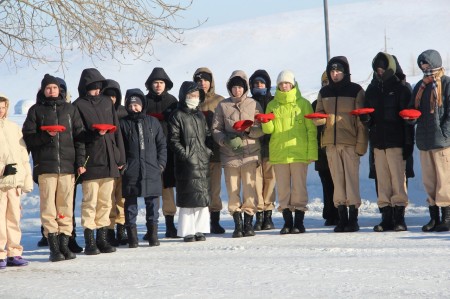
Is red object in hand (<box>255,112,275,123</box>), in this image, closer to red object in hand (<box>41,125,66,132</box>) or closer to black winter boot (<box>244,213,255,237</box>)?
black winter boot (<box>244,213,255,237</box>)

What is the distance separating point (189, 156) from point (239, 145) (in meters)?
0.64

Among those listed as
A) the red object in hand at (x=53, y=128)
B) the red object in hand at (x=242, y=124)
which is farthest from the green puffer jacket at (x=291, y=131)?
the red object in hand at (x=53, y=128)

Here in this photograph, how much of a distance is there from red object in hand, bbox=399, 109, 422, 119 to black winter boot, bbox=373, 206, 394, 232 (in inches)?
46.2

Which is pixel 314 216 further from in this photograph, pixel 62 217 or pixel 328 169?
pixel 62 217

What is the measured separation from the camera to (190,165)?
11641 millimetres

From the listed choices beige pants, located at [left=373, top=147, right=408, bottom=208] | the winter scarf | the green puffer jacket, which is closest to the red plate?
the green puffer jacket

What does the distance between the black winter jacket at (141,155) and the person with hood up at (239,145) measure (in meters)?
0.83

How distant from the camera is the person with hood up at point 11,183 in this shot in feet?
32.3

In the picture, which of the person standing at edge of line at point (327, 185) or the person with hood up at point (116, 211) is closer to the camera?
the person with hood up at point (116, 211)

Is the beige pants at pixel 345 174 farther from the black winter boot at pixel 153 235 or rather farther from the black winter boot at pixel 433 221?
the black winter boot at pixel 153 235

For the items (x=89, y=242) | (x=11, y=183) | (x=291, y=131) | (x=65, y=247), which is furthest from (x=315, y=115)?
(x=11, y=183)

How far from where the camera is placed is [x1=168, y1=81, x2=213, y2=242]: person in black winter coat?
1162cm

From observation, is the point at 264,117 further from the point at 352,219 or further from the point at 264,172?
the point at 352,219

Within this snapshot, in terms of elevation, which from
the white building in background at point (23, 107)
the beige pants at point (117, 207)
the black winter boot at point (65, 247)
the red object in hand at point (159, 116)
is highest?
the white building in background at point (23, 107)
